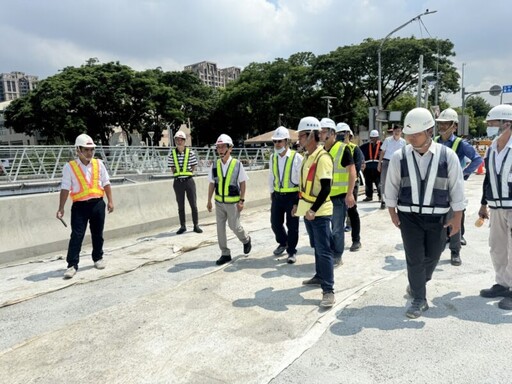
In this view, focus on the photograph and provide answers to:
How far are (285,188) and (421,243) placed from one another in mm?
2470

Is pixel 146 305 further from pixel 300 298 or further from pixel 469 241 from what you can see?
pixel 469 241

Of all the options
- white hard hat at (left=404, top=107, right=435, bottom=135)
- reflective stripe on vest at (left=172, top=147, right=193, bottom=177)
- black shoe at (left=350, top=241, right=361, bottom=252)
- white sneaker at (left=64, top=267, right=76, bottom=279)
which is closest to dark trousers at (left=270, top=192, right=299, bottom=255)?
black shoe at (left=350, top=241, right=361, bottom=252)

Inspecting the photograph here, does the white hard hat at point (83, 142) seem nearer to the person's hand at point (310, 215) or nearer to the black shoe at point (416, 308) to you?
the person's hand at point (310, 215)

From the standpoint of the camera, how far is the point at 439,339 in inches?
129

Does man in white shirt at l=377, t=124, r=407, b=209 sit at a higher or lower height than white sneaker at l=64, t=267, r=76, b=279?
higher

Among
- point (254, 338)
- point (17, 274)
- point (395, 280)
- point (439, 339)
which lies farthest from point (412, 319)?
point (17, 274)

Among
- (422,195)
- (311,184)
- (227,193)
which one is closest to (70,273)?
(227,193)

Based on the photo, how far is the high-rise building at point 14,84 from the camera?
148 meters

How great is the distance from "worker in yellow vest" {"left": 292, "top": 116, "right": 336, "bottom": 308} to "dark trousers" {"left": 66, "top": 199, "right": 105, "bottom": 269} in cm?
302

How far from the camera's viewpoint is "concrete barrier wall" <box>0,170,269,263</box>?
6250 mm

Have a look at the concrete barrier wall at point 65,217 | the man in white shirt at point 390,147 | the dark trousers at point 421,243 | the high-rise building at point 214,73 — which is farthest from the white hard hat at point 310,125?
the high-rise building at point 214,73

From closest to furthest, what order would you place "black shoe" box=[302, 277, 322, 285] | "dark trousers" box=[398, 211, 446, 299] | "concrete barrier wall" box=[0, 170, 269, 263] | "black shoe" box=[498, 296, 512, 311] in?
"dark trousers" box=[398, 211, 446, 299], "black shoe" box=[498, 296, 512, 311], "black shoe" box=[302, 277, 322, 285], "concrete barrier wall" box=[0, 170, 269, 263]

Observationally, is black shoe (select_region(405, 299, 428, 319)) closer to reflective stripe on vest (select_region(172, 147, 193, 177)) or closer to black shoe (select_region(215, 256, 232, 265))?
black shoe (select_region(215, 256, 232, 265))

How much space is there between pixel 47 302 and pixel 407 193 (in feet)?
13.3
